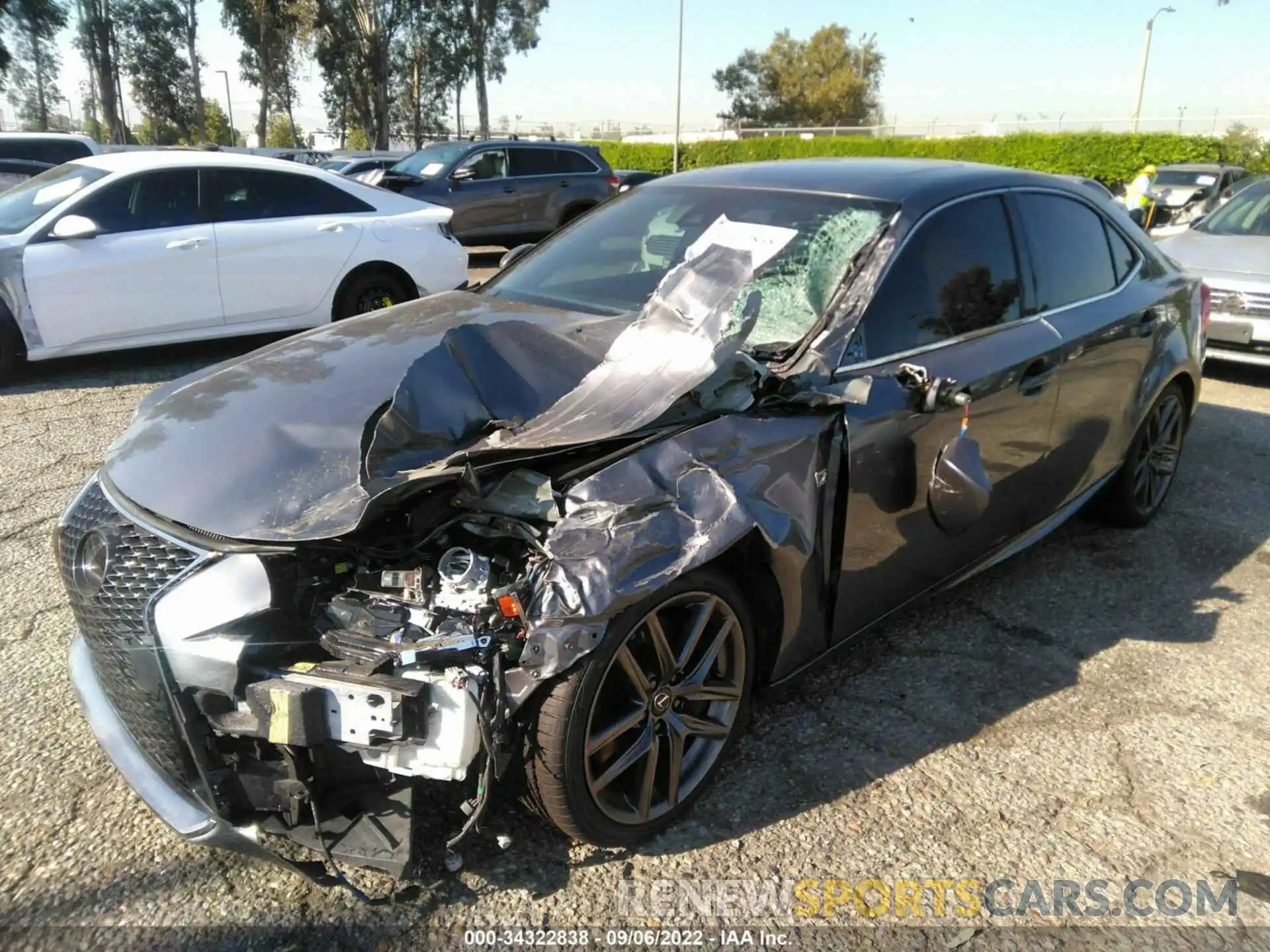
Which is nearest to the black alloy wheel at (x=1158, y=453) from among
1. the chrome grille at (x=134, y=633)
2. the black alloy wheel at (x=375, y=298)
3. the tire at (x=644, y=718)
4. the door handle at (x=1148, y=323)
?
the door handle at (x=1148, y=323)

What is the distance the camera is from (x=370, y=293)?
787 cm

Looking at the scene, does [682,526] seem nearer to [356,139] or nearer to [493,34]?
[493,34]

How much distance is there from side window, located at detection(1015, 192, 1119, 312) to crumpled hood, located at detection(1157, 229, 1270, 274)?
4.19m

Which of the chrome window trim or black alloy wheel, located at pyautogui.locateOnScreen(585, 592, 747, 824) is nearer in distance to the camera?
black alloy wheel, located at pyautogui.locateOnScreen(585, 592, 747, 824)

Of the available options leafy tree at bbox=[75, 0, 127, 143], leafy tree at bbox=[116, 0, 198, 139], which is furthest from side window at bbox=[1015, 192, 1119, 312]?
leafy tree at bbox=[116, 0, 198, 139]

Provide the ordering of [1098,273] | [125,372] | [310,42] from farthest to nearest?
1. [310,42]
2. [125,372]
3. [1098,273]

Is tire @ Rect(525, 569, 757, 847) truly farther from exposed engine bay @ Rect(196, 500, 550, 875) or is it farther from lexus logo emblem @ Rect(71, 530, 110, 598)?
lexus logo emblem @ Rect(71, 530, 110, 598)

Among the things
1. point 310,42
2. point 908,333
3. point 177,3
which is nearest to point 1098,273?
point 908,333

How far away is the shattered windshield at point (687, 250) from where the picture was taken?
3.04m

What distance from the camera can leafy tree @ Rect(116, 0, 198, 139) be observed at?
43.6 m

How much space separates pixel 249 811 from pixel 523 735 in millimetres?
636

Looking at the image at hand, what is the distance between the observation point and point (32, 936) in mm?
2123

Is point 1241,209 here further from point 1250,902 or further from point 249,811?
point 249,811

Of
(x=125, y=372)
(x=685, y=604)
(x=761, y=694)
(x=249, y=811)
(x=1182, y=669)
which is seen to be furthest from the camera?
(x=125, y=372)
